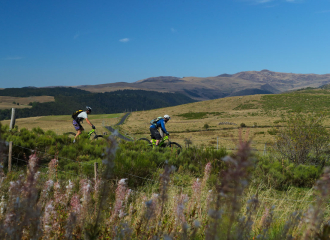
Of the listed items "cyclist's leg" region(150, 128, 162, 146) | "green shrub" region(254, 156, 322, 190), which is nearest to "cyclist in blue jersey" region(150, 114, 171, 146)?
"cyclist's leg" region(150, 128, 162, 146)

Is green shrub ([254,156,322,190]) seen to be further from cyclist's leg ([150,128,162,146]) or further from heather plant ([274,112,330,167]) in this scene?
cyclist's leg ([150,128,162,146])

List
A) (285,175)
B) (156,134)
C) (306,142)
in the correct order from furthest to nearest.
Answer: (156,134), (306,142), (285,175)

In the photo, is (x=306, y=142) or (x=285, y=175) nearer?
(x=285, y=175)

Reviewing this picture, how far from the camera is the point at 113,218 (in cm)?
272

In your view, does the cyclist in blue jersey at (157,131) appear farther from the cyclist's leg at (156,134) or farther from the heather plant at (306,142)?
the heather plant at (306,142)

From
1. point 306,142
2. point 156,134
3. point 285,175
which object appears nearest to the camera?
point 285,175

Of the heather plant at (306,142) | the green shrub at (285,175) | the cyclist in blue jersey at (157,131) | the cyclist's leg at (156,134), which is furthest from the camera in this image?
the cyclist's leg at (156,134)

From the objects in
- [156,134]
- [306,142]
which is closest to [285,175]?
[306,142]

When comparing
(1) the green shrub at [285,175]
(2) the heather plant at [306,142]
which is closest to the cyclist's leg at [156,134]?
(1) the green shrub at [285,175]

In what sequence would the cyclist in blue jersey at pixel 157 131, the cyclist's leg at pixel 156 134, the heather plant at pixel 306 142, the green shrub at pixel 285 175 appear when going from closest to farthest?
the green shrub at pixel 285 175 < the heather plant at pixel 306 142 < the cyclist in blue jersey at pixel 157 131 < the cyclist's leg at pixel 156 134

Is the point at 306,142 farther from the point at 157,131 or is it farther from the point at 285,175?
the point at 157,131

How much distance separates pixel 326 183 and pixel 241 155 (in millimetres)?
692

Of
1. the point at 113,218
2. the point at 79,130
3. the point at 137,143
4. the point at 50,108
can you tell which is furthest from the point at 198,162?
the point at 50,108

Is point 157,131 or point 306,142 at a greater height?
point 157,131
